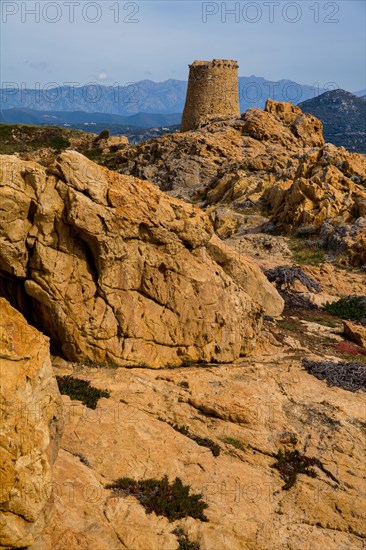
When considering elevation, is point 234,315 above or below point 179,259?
below

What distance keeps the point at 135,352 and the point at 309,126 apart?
152ft

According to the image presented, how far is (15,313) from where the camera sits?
7285mm

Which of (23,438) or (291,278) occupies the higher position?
(23,438)

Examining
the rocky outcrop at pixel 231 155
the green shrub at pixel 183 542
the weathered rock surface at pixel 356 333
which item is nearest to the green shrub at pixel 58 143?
the rocky outcrop at pixel 231 155

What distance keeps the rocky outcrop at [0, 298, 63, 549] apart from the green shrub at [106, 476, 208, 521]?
1867mm

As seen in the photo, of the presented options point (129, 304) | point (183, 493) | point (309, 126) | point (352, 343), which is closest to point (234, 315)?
point (129, 304)

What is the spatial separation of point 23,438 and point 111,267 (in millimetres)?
6523

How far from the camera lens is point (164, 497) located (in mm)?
8188

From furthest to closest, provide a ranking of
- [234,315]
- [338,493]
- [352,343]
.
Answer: [352,343], [234,315], [338,493]

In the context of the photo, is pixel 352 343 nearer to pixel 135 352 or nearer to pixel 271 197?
pixel 135 352

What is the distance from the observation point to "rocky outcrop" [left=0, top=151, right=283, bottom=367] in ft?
38.2

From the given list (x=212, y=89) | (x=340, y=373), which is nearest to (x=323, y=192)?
(x=340, y=373)

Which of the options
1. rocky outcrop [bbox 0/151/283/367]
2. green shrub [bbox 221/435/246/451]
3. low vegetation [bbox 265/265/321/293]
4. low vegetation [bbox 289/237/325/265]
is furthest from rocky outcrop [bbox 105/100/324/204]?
green shrub [bbox 221/435/246/451]

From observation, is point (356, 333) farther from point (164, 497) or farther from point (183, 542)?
point (183, 542)
